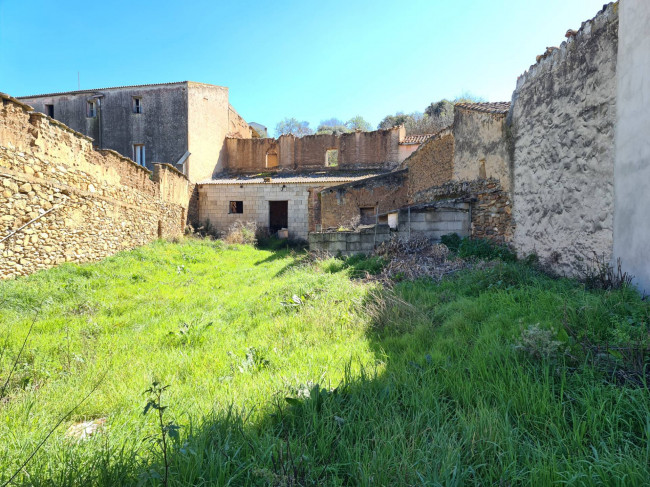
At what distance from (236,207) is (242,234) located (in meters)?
3.34

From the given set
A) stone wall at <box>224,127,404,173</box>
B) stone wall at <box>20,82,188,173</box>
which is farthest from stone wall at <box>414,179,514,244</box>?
stone wall at <box>20,82,188,173</box>

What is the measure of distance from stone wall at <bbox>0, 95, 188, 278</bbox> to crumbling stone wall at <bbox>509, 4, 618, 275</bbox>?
8075 mm

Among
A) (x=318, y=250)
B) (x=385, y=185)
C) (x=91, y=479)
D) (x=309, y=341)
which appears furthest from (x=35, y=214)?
(x=385, y=185)

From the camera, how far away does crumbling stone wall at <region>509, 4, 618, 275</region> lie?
13.9 feet

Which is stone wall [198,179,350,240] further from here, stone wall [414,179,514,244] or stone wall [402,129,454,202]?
stone wall [414,179,514,244]

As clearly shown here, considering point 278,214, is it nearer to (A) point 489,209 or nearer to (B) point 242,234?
(B) point 242,234

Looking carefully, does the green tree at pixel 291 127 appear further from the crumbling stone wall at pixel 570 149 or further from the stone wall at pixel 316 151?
the crumbling stone wall at pixel 570 149

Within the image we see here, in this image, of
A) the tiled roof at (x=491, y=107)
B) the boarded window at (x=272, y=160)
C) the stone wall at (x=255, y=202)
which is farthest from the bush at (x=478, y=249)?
the boarded window at (x=272, y=160)

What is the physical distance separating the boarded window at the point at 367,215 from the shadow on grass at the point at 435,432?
1122 cm

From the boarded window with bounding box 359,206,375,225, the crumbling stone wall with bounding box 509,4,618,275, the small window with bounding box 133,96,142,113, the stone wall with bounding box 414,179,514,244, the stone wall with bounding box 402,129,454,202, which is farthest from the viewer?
the small window with bounding box 133,96,142,113

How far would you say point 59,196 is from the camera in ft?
24.4

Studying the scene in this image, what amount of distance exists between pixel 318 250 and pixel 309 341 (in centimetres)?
543

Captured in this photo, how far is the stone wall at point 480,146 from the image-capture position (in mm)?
7102

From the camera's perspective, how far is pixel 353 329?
149 inches
